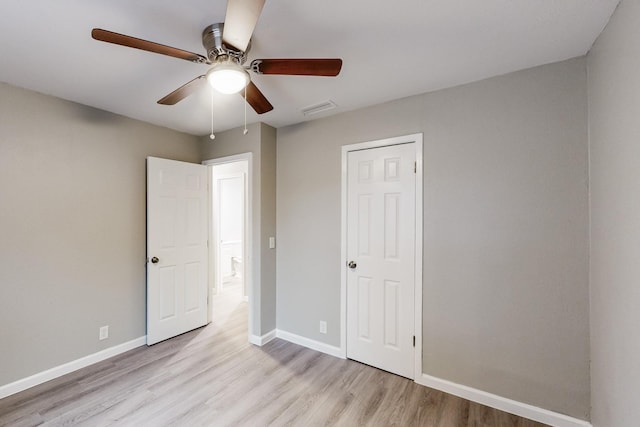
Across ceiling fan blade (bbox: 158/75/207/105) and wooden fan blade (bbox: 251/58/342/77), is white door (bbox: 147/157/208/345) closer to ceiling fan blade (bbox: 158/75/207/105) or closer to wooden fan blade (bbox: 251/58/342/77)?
ceiling fan blade (bbox: 158/75/207/105)

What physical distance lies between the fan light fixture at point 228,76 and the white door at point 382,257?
1.41m

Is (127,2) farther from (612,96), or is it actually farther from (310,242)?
(612,96)

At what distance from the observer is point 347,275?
2.67 meters

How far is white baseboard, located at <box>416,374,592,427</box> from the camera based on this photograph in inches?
69.7

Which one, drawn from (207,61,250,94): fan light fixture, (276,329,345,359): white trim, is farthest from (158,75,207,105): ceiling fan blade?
(276,329,345,359): white trim

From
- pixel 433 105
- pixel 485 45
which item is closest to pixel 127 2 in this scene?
pixel 485 45

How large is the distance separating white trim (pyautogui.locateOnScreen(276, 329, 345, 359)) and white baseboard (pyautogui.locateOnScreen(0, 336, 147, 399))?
58.8 inches

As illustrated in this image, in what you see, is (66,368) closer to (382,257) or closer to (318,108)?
(382,257)

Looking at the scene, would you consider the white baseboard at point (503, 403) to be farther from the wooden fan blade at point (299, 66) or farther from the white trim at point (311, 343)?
the wooden fan blade at point (299, 66)

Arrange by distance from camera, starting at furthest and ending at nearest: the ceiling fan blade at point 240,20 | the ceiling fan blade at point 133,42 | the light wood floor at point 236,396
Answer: the light wood floor at point 236,396
the ceiling fan blade at point 133,42
the ceiling fan blade at point 240,20

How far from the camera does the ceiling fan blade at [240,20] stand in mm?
1007

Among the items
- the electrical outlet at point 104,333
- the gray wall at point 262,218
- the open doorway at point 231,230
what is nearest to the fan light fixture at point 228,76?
the gray wall at point 262,218

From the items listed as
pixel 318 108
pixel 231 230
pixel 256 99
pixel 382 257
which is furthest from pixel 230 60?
pixel 231 230

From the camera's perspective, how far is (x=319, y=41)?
5.21 ft
